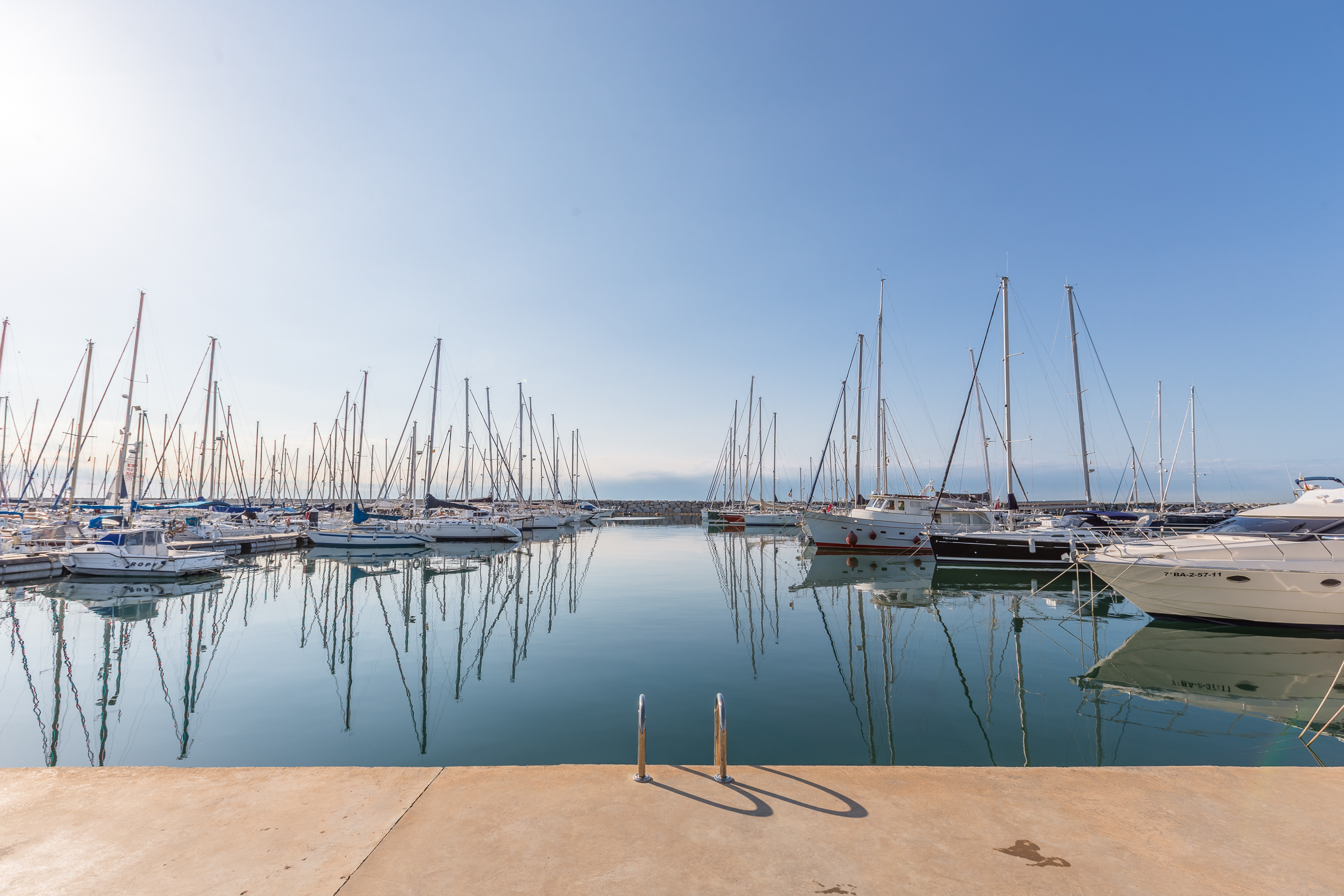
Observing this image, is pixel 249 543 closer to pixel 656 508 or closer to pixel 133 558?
pixel 133 558

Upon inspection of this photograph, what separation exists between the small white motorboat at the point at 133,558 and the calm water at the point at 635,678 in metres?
1.72

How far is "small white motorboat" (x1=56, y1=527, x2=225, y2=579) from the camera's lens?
87.0ft

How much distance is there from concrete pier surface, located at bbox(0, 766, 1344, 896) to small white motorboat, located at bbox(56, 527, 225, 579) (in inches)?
1049

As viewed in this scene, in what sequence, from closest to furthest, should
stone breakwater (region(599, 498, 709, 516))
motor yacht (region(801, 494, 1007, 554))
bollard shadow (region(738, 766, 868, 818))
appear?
bollard shadow (region(738, 766, 868, 818)) < motor yacht (region(801, 494, 1007, 554)) < stone breakwater (region(599, 498, 709, 516))

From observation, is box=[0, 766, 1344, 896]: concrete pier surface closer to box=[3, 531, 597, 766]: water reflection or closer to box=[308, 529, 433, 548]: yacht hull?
box=[3, 531, 597, 766]: water reflection

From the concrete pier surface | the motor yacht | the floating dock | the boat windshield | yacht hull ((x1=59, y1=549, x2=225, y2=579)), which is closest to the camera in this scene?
the concrete pier surface

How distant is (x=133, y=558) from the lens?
26500 mm

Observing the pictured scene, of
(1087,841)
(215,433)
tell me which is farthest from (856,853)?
(215,433)

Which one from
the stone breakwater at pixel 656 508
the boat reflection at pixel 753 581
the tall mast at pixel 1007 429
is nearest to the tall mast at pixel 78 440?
the boat reflection at pixel 753 581

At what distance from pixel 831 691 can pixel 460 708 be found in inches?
281

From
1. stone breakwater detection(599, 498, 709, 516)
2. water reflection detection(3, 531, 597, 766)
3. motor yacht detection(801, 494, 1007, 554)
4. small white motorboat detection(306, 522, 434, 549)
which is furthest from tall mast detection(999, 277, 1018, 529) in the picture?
stone breakwater detection(599, 498, 709, 516)

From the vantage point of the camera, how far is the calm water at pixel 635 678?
30.2ft

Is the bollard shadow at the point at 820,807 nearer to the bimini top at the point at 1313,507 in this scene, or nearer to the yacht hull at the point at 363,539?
the bimini top at the point at 1313,507

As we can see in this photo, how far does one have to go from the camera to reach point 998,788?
5.45 metres
